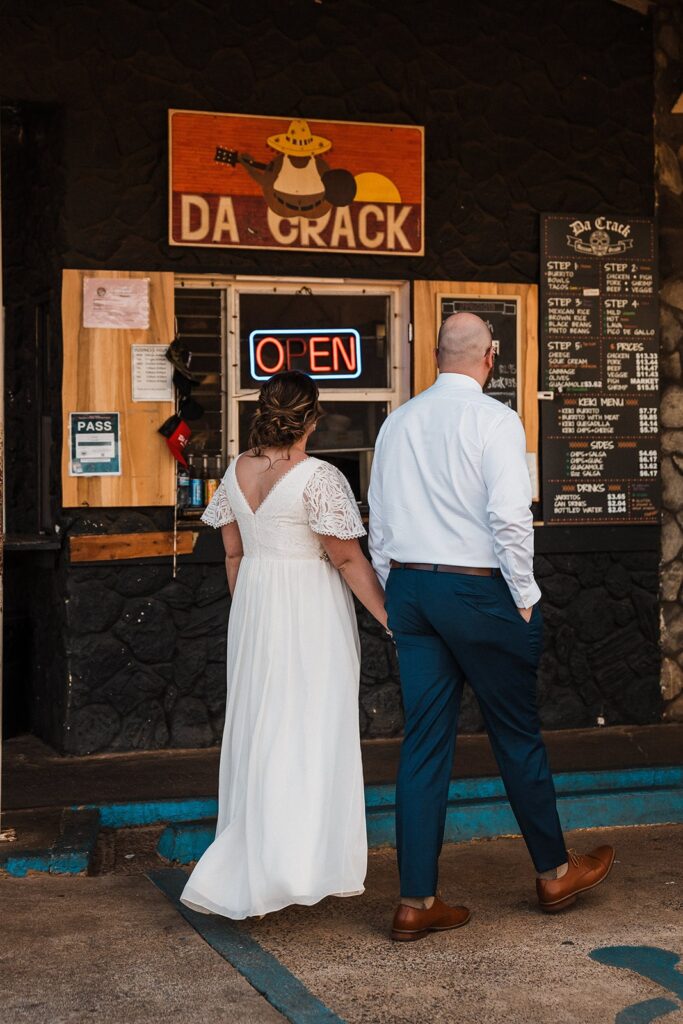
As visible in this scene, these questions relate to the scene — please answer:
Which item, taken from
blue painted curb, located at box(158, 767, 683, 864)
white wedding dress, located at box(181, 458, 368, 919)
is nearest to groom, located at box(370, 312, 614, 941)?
white wedding dress, located at box(181, 458, 368, 919)

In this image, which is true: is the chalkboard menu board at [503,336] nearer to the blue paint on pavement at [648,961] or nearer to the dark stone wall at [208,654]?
the dark stone wall at [208,654]

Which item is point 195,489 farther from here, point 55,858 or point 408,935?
point 408,935

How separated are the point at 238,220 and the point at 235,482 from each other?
2846mm

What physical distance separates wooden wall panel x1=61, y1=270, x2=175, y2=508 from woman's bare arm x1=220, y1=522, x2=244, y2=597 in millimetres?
2204

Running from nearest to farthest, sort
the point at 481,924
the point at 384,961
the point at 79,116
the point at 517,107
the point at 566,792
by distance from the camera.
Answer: the point at 384,961
the point at 481,924
the point at 566,792
the point at 79,116
the point at 517,107

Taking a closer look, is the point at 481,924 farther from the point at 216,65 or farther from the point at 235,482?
the point at 216,65

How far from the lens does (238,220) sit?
7531 millimetres

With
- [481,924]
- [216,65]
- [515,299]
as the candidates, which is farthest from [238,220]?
[481,924]

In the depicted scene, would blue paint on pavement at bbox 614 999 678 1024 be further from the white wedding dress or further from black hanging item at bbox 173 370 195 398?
black hanging item at bbox 173 370 195 398

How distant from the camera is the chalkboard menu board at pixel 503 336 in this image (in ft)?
26.1

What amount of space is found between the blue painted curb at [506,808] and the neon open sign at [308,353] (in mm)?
2450

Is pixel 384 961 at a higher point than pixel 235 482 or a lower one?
lower

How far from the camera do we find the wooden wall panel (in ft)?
24.0

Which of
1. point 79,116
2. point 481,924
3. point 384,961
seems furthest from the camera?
A: point 79,116
